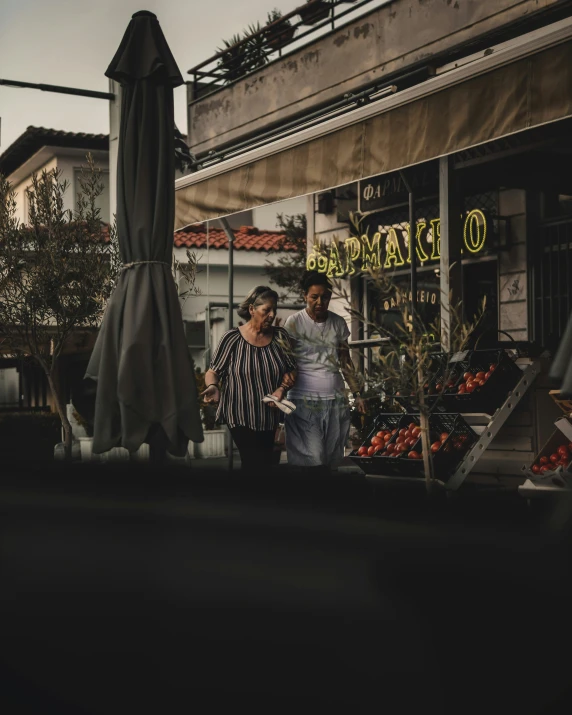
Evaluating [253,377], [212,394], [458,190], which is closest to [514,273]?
[458,190]

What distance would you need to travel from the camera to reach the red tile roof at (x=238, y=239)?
1137 inches

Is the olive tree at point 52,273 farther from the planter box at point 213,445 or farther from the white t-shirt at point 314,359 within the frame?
the white t-shirt at point 314,359

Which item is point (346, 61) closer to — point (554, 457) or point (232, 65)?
point (232, 65)

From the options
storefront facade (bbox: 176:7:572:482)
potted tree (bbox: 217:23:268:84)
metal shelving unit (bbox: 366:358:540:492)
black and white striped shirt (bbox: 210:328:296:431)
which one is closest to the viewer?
storefront facade (bbox: 176:7:572:482)

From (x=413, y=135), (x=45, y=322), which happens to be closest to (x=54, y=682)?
(x=413, y=135)

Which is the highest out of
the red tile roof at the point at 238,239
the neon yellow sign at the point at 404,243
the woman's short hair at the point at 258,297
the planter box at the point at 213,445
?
the red tile roof at the point at 238,239

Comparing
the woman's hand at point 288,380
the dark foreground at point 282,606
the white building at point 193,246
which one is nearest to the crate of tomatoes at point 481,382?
the woman's hand at point 288,380

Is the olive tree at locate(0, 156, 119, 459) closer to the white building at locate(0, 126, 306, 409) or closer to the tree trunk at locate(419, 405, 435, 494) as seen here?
the tree trunk at locate(419, 405, 435, 494)

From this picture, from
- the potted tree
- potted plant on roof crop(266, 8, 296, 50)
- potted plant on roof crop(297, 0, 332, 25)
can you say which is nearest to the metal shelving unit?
potted plant on roof crop(297, 0, 332, 25)

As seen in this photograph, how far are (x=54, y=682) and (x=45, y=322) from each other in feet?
36.6

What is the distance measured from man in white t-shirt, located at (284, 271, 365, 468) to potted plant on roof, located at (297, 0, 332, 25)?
878 centimetres

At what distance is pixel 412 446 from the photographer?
734 cm

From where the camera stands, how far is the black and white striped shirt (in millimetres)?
7258

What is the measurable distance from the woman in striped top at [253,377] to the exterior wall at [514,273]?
473cm
